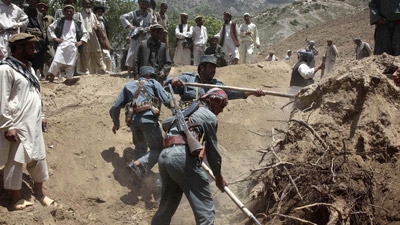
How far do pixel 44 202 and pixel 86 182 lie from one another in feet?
3.28

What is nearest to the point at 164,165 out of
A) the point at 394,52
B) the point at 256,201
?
the point at 256,201

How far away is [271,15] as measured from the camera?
159 feet

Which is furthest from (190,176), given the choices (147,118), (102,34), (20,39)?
(102,34)

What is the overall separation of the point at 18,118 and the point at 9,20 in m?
3.47

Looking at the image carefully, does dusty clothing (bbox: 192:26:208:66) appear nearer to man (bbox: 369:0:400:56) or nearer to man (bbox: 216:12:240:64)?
man (bbox: 216:12:240:64)

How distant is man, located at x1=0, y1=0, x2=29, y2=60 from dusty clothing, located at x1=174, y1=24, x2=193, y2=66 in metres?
4.01

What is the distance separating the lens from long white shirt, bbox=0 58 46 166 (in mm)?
4395

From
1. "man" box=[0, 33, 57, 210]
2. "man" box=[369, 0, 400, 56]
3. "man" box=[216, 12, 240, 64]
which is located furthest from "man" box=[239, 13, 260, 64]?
"man" box=[0, 33, 57, 210]

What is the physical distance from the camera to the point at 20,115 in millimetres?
4527

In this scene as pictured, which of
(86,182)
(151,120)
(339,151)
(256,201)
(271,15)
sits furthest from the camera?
(271,15)

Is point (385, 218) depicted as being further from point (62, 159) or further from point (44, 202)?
point (62, 159)

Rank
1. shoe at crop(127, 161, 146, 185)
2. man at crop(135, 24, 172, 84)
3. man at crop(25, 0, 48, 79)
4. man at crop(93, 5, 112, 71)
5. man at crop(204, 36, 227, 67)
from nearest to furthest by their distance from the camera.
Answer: shoe at crop(127, 161, 146, 185) < man at crop(135, 24, 172, 84) < man at crop(25, 0, 48, 79) < man at crop(93, 5, 112, 71) < man at crop(204, 36, 227, 67)

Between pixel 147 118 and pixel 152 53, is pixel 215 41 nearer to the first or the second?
pixel 152 53

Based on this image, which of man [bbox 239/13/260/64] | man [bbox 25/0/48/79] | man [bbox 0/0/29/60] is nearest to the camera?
man [bbox 0/0/29/60]
